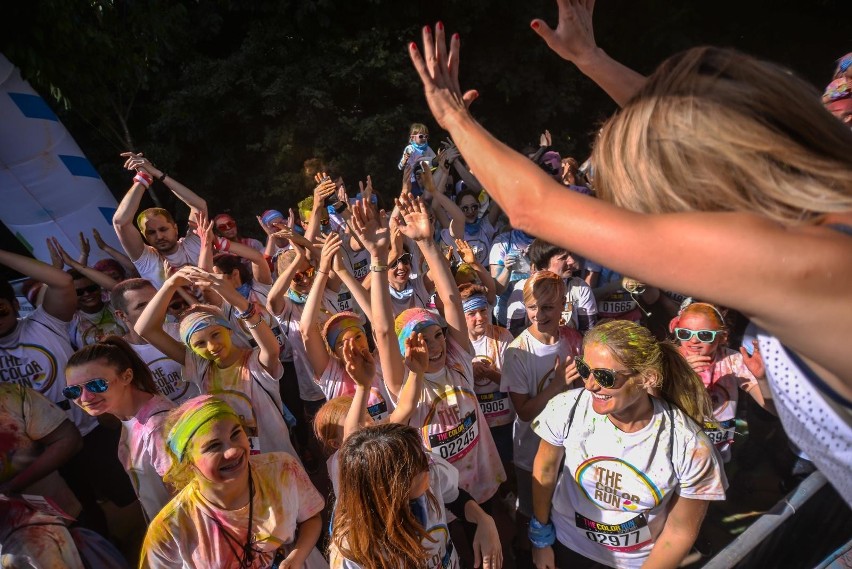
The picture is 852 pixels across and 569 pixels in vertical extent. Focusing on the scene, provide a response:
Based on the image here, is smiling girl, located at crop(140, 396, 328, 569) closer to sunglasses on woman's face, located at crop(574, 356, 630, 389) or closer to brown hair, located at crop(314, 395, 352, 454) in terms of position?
brown hair, located at crop(314, 395, 352, 454)

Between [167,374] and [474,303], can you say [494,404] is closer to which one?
[474,303]

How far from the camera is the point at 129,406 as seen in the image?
9.87 ft

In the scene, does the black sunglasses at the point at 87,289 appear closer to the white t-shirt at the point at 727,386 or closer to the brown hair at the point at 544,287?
the brown hair at the point at 544,287

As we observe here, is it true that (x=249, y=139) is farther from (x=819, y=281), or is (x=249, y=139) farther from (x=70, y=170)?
(x=819, y=281)

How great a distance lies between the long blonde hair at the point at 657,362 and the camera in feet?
7.68

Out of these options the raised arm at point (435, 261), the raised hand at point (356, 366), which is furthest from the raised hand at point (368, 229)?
the raised hand at point (356, 366)

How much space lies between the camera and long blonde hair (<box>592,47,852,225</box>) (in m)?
0.91

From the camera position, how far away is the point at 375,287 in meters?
3.00

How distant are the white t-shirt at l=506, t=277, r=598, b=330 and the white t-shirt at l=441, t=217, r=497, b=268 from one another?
1792 mm

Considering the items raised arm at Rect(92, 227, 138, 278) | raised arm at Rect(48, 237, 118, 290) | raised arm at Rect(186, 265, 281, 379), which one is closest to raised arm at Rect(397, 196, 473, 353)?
raised arm at Rect(186, 265, 281, 379)

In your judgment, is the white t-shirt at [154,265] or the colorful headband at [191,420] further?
the white t-shirt at [154,265]

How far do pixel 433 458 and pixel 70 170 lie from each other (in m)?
7.07

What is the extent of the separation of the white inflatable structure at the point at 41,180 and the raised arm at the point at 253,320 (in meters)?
4.52

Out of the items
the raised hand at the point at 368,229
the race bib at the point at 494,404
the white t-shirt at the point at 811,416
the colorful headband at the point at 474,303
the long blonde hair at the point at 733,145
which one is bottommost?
the race bib at the point at 494,404
